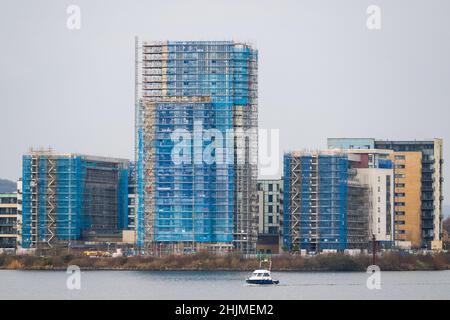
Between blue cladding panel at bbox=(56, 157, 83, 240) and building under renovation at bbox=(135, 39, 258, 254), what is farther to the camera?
blue cladding panel at bbox=(56, 157, 83, 240)

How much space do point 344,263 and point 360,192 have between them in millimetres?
18584

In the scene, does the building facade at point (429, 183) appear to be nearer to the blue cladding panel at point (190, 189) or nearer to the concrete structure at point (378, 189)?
the concrete structure at point (378, 189)

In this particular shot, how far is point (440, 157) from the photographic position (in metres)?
188

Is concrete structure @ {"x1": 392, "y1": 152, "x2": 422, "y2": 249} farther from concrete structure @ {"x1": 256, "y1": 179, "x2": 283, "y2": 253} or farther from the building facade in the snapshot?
concrete structure @ {"x1": 256, "y1": 179, "x2": 283, "y2": 253}

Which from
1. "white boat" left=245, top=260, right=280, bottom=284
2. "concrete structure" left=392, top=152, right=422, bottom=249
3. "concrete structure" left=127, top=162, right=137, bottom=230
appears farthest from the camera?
"concrete structure" left=392, top=152, right=422, bottom=249

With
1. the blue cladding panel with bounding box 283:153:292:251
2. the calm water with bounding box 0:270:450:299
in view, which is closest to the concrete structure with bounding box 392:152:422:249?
the blue cladding panel with bounding box 283:153:292:251

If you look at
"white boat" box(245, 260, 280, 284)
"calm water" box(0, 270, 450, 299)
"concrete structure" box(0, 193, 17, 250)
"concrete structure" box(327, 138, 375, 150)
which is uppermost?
"concrete structure" box(327, 138, 375, 150)

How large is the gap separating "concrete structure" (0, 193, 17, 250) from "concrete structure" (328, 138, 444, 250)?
4120 cm

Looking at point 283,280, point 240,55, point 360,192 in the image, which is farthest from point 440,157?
point 283,280

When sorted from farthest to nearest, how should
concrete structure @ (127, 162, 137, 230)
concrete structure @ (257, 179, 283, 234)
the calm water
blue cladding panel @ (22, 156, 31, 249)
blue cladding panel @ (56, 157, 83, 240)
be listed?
concrete structure @ (127, 162, 137, 230)
concrete structure @ (257, 179, 283, 234)
blue cladding panel @ (56, 157, 83, 240)
blue cladding panel @ (22, 156, 31, 249)
the calm water

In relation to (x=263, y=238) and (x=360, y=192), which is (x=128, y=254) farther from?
(x=360, y=192)

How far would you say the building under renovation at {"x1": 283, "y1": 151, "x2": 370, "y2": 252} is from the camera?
520ft
